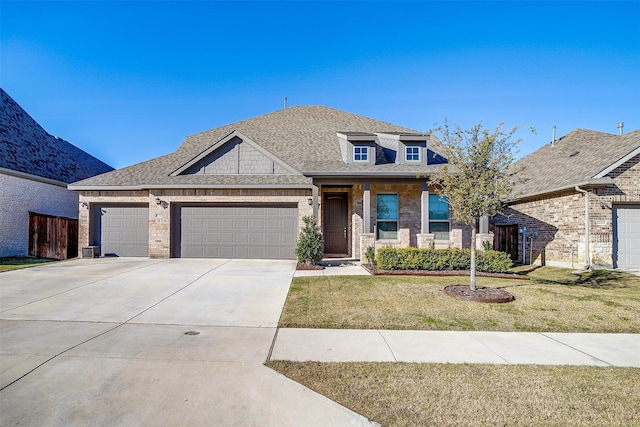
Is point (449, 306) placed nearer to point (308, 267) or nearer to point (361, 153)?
point (308, 267)

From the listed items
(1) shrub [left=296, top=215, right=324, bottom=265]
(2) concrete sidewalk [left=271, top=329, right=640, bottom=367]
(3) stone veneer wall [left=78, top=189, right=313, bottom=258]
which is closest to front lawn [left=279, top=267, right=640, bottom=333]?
(2) concrete sidewalk [left=271, top=329, right=640, bottom=367]

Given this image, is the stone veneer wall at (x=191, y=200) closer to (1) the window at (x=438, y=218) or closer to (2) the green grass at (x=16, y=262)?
(2) the green grass at (x=16, y=262)

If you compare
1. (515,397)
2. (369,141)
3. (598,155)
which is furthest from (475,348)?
(598,155)

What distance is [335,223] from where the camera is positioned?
47.3ft

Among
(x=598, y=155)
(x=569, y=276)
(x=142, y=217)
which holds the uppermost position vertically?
(x=598, y=155)

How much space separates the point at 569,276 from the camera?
10.7 meters

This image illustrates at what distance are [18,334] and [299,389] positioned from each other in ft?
15.3

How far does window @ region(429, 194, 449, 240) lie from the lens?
1323 centimetres

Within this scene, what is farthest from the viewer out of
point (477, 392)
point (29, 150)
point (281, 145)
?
point (281, 145)

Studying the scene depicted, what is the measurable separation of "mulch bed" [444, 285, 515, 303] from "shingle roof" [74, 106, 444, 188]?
559 cm

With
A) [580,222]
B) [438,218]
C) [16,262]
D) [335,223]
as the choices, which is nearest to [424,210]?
[438,218]

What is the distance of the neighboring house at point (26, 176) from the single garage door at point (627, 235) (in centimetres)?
2434

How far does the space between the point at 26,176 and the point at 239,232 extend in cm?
1046

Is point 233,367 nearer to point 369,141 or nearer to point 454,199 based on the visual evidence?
point 454,199
